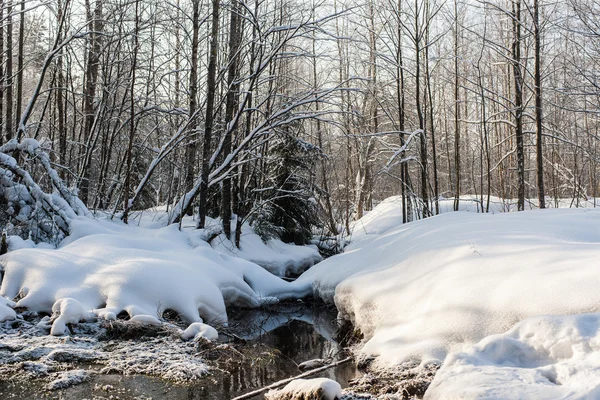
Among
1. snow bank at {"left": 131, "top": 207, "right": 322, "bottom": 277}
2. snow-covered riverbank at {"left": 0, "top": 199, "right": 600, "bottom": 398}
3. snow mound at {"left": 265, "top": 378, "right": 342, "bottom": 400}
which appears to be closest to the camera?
snow-covered riverbank at {"left": 0, "top": 199, "right": 600, "bottom": 398}

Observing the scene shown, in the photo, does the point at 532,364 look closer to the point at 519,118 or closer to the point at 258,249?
the point at 258,249

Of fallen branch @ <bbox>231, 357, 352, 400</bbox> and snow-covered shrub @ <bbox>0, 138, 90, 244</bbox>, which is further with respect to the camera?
snow-covered shrub @ <bbox>0, 138, 90, 244</bbox>

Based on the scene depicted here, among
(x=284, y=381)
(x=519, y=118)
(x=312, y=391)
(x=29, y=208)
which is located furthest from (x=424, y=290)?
(x=519, y=118)

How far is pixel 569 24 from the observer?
458 inches

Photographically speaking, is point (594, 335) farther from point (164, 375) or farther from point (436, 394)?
point (164, 375)

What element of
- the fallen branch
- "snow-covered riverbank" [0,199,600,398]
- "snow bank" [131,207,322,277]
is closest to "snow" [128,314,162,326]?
"snow-covered riverbank" [0,199,600,398]

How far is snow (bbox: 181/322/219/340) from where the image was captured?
17.6 ft

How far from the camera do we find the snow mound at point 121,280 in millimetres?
5832

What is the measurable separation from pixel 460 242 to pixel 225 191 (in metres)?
6.09

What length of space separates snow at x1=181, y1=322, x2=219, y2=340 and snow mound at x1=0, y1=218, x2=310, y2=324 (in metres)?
0.47

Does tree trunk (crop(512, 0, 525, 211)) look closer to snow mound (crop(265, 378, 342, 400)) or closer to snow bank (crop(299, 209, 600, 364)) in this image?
snow bank (crop(299, 209, 600, 364))

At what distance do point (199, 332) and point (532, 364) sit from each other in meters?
3.49

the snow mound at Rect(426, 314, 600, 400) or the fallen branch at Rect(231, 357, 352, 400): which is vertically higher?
the snow mound at Rect(426, 314, 600, 400)

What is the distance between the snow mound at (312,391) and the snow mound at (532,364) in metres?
0.75
